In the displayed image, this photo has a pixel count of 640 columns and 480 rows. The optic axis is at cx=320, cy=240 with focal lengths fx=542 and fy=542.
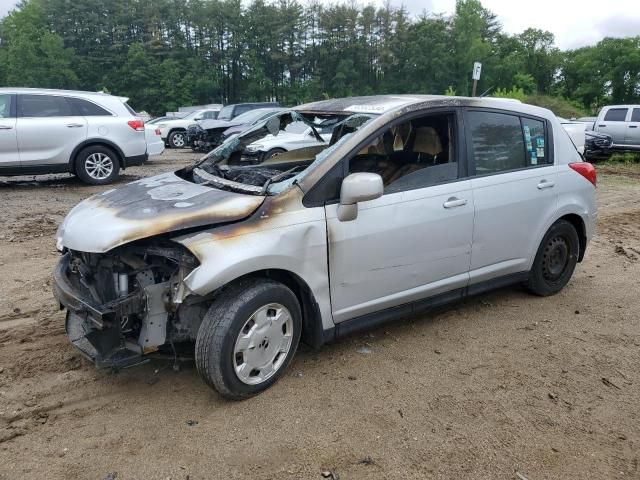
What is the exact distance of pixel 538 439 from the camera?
288 cm

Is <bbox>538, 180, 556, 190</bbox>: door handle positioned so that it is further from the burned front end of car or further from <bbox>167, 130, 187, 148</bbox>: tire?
<bbox>167, 130, 187, 148</bbox>: tire

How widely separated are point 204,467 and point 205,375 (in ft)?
1.71

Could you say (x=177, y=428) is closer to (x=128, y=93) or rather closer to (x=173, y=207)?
(x=173, y=207)

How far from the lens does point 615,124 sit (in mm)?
16750

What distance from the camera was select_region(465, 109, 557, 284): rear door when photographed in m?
4.07

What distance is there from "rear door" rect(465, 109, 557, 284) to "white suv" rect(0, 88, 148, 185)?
7806mm

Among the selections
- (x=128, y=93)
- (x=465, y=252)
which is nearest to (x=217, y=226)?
(x=465, y=252)

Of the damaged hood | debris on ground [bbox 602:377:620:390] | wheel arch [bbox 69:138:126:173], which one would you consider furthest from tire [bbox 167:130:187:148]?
debris on ground [bbox 602:377:620:390]

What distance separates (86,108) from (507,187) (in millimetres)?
8233

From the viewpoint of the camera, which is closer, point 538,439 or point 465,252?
point 538,439

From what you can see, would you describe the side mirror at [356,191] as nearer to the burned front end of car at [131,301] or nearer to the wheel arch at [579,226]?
the burned front end of car at [131,301]

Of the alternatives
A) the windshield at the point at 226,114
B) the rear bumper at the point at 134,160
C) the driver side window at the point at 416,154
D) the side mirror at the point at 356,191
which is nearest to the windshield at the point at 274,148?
the driver side window at the point at 416,154

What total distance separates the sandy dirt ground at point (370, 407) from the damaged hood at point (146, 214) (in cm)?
95

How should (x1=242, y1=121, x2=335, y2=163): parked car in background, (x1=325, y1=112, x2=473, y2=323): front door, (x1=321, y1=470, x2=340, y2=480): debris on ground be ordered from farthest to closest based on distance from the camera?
(x1=242, y1=121, x2=335, y2=163): parked car in background, (x1=325, y1=112, x2=473, y2=323): front door, (x1=321, y1=470, x2=340, y2=480): debris on ground
